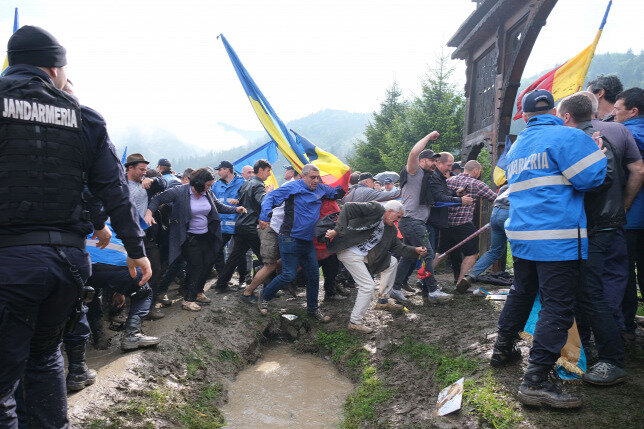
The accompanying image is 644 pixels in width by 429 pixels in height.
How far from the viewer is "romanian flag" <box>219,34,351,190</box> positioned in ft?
23.4

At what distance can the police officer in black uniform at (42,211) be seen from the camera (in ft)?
6.34

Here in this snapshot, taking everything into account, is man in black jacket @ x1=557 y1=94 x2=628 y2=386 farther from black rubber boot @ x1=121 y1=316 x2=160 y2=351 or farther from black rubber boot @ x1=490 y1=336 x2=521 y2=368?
black rubber boot @ x1=121 y1=316 x2=160 y2=351

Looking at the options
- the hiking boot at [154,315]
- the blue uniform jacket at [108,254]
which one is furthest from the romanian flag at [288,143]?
the blue uniform jacket at [108,254]

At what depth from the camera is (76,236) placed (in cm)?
217

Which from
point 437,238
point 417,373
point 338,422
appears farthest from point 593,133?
point 437,238

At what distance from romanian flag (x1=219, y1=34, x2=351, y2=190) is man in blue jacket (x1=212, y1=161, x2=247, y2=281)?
1007 mm

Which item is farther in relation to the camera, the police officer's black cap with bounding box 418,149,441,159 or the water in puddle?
the police officer's black cap with bounding box 418,149,441,159

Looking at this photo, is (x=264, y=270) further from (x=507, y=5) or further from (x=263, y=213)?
(x=507, y=5)

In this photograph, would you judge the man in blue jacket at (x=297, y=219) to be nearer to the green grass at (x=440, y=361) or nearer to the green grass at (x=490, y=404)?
the green grass at (x=440, y=361)

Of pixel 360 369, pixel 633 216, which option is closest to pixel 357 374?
pixel 360 369

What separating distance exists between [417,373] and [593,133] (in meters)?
2.72

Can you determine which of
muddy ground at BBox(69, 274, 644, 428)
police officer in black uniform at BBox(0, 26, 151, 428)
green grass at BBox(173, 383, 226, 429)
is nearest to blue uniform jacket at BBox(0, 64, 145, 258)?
police officer in black uniform at BBox(0, 26, 151, 428)

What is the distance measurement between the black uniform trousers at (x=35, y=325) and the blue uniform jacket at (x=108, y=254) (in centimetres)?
203

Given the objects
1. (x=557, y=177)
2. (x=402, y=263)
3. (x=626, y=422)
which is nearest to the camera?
(x=626, y=422)
